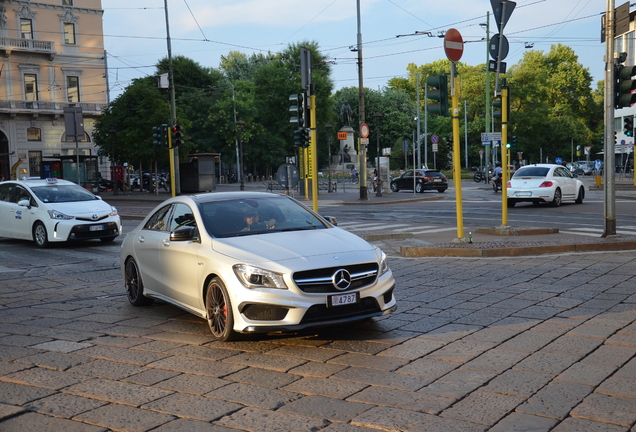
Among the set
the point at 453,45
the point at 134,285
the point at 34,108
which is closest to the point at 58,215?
the point at 134,285

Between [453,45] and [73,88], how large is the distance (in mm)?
54999

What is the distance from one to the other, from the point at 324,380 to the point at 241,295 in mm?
1280

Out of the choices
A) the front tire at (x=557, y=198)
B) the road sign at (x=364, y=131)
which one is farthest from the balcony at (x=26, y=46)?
the front tire at (x=557, y=198)

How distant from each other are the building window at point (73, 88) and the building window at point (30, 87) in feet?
9.13

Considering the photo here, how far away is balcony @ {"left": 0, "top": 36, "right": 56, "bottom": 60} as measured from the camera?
56.9 metres

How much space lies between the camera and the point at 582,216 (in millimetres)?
21750

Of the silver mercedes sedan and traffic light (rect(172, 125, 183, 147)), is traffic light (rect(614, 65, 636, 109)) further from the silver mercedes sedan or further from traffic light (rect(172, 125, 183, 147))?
traffic light (rect(172, 125, 183, 147))

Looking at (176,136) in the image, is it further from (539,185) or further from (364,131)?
(539,185)

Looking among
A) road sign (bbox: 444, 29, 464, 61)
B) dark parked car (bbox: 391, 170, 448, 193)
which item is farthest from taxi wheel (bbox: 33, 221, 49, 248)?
dark parked car (bbox: 391, 170, 448, 193)

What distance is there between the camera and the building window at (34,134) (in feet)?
193

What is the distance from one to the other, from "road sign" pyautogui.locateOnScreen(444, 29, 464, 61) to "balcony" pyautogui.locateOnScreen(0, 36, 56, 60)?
5255 cm

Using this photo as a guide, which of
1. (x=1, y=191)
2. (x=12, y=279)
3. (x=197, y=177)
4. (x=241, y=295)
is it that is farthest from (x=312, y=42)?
(x=241, y=295)

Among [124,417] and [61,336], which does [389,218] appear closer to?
[61,336]

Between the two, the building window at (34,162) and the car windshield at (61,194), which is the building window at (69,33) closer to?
the building window at (34,162)
